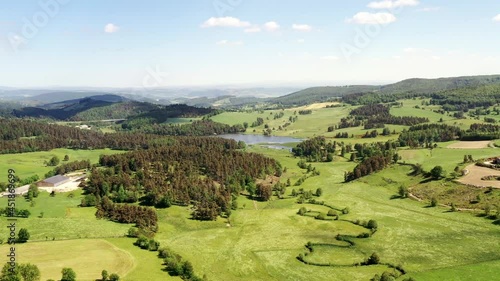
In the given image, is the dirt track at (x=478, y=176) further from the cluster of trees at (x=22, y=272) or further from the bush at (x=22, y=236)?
the bush at (x=22, y=236)

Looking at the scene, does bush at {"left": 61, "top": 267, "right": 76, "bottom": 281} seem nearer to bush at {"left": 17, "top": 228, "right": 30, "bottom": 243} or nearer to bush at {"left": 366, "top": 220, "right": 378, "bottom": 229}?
bush at {"left": 17, "top": 228, "right": 30, "bottom": 243}

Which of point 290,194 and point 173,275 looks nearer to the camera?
point 173,275

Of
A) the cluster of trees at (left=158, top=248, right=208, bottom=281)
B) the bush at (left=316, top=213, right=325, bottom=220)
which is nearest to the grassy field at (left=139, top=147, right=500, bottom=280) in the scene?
the bush at (left=316, top=213, right=325, bottom=220)

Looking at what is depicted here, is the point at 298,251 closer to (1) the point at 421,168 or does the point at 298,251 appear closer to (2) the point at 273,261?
(2) the point at 273,261

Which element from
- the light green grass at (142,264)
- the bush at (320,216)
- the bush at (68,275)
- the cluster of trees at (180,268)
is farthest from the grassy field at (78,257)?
the bush at (320,216)

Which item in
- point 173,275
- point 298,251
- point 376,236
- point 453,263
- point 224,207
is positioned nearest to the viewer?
point 173,275

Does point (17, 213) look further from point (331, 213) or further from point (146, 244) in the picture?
point (331, 213)

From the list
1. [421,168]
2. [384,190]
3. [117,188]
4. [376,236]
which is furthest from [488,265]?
[117,188]

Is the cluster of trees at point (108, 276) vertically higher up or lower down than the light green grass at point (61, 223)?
higher up
